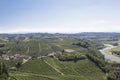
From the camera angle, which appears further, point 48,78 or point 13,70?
point 13,70

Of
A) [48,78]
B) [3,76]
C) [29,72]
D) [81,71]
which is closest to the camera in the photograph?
[3,76]

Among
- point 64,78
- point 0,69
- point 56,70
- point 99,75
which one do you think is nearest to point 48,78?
point 64,78

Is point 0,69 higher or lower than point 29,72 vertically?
higher

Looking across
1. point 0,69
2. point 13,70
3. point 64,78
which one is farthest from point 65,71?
point 0,69

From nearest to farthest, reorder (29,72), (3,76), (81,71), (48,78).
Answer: (3,76), (48,78), (29,72), (81,71)

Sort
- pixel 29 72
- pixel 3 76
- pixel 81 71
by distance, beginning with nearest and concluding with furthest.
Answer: pixel 3 76, pixel 29 72, pixel 81 71

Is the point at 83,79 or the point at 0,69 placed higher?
the point at 0,69

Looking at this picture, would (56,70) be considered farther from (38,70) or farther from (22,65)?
(22,65)

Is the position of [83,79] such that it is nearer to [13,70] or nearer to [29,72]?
[29,72]

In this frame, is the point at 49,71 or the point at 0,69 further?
the point at 49,71
